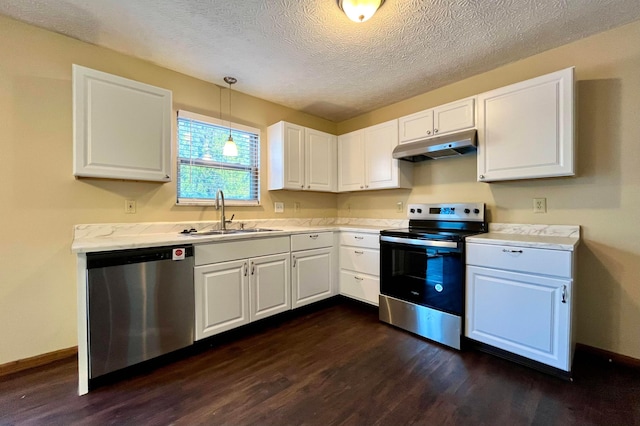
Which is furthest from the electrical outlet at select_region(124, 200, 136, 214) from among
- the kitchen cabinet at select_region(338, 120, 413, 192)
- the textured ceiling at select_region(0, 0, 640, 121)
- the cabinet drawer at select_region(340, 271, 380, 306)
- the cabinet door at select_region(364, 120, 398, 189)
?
the cabinet door at select_region(364, 120, 398, 189)

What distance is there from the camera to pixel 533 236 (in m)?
2.22

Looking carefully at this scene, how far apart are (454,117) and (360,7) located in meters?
1.43

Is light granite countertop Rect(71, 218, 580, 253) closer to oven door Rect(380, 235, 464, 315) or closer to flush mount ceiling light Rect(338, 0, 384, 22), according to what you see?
oven door Rect(380, 235, 464, 315)

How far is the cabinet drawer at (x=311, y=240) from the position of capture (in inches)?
112

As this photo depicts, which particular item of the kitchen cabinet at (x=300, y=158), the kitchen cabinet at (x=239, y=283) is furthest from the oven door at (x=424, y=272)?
the kitchen cabinet at (x=300, y=158)

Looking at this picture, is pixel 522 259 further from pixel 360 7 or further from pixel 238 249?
pixel 238 249

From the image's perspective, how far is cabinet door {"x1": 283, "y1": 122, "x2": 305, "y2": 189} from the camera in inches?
127

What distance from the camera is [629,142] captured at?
201 cm

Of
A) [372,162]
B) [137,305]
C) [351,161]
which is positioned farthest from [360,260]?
[137,305]

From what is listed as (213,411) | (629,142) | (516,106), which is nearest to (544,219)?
(629,142)

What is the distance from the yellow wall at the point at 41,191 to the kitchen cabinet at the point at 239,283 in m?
0.88

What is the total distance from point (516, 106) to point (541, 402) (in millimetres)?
2102

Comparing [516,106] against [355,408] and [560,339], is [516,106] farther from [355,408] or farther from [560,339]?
[355,408]

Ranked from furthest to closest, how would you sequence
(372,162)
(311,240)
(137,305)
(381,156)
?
1. (372,162)
2. (381,156)
3. (311,240)
4. (137,305)
